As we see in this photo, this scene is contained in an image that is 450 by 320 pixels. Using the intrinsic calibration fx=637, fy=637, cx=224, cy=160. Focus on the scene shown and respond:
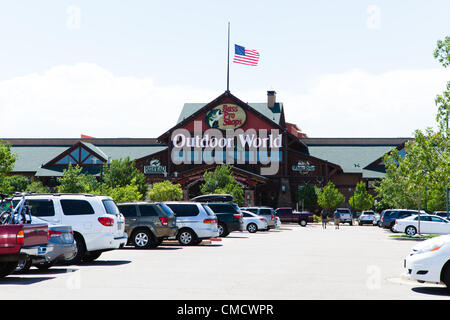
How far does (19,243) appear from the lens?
42.7ft

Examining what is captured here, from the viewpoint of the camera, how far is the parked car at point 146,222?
22.8m

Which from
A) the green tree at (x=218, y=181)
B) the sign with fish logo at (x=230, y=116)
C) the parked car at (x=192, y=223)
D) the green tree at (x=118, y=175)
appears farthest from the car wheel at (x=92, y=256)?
the sign with fish logo at (x=230, y=116)

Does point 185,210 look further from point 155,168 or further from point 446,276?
point 155,168

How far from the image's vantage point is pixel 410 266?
12.6m

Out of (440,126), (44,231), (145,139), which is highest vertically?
(145,139)

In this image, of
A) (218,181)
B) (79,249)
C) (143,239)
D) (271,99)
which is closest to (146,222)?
(143,239)

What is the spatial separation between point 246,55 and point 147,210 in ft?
135

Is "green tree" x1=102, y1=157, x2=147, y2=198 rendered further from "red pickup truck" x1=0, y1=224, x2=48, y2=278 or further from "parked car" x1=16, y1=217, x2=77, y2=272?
"red pickup truck" x1=0, y1=224, x2=48, y2=278

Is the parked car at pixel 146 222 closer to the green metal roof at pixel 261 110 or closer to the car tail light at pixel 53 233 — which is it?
the car tail light at pixel 53 233

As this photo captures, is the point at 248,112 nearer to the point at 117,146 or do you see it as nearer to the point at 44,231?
the point at 117,146
